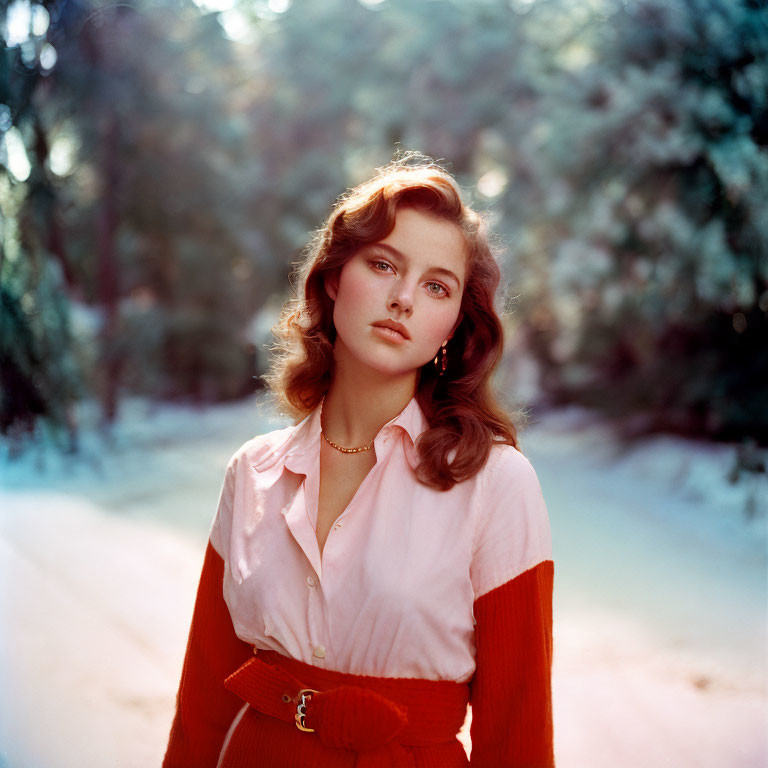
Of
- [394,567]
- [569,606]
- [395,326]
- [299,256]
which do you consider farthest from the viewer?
[569,606]

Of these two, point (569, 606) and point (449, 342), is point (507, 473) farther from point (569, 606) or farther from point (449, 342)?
point (569, 606)

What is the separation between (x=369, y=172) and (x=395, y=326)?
24.9 ft

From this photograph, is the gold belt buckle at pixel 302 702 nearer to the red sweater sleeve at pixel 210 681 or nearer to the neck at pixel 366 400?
the red sweater sleeve at pixel 210 681

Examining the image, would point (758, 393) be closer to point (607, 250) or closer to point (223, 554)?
point (607, 250)

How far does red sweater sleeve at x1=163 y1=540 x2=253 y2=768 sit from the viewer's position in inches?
52.3

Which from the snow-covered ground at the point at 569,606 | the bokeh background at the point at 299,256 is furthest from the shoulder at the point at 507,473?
the snow-covered ground at the point at 569,606

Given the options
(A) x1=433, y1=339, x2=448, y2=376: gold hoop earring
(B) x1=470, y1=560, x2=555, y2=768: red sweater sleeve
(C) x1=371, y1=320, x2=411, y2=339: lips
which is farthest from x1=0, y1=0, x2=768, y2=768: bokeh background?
(B) x1=470, y1=560, x2=555, y2=768: red sweater sleeve

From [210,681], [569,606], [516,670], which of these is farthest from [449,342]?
[569,606]

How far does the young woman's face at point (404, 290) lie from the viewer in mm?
1203

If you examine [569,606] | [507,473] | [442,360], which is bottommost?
[507,473]

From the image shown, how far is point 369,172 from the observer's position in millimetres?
8492

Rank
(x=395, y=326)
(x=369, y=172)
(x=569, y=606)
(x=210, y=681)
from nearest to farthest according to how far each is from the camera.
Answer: (x=395, y=326)
(x=210, y=681)
(x=569, y=606)
(x=369, y=172)

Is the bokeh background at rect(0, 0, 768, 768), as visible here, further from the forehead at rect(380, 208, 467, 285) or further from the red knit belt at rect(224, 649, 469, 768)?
the red knit belt at rect(224, 649, 469, 768)

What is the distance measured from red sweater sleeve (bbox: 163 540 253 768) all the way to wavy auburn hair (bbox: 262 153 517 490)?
352mm
